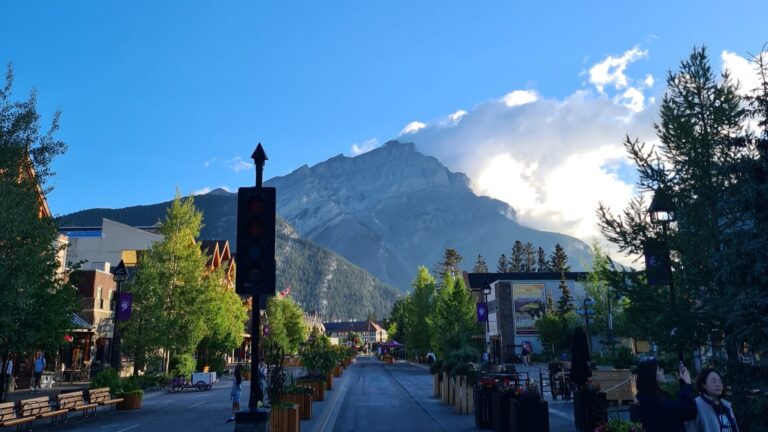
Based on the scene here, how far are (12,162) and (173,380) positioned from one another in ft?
65.3

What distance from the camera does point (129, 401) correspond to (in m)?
21.8

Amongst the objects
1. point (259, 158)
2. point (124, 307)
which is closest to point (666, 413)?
point (259, 158)

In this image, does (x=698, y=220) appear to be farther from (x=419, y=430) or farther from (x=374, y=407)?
(x=374, y=407)

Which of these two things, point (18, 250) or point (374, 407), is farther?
point (374, 407)

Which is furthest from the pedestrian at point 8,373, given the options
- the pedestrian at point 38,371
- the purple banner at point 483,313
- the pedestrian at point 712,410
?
the purple banner at point 483,313

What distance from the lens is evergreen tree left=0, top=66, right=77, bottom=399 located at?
13.0m

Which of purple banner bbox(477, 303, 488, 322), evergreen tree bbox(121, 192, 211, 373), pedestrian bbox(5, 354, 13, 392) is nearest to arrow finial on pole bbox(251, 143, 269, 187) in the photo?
pedestrian bbox(5, 354, 13, 392)

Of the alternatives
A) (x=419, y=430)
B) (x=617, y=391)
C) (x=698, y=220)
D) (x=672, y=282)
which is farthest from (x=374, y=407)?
(x=698, y=220)

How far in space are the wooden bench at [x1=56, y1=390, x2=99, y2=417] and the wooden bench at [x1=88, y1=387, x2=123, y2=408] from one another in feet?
0.92

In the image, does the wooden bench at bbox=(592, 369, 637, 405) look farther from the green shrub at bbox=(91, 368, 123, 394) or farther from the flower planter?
the green shrub at bbox=(91, 368, 123, 394)

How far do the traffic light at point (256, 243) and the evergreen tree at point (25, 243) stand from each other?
8345 mm

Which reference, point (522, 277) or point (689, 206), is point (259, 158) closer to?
point (689, 206)

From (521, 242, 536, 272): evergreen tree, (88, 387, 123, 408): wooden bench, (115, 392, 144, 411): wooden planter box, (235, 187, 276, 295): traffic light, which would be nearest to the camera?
(235, 187, 276, 295): traffic light

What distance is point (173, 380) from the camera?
31328 millimetres
